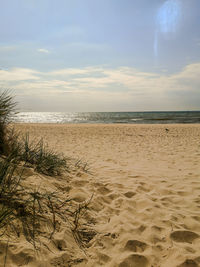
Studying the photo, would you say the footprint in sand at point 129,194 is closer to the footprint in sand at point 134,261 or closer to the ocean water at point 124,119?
the footprint in sand at point 134,261

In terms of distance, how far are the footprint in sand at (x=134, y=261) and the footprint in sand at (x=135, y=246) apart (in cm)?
9

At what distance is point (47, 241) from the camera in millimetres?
1736

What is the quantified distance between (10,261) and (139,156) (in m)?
5.20

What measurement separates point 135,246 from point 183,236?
60 cm

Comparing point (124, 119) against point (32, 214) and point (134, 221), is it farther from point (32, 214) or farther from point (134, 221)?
point (32, 214)

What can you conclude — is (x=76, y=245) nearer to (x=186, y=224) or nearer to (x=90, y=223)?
(x=90, y=223)

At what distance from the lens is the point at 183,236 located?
2.08 meters

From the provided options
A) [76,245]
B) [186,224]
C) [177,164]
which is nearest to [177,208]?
[186,224]

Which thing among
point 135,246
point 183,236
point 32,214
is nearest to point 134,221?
point 135,246

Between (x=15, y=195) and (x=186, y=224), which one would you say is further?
(x=186, y=224)

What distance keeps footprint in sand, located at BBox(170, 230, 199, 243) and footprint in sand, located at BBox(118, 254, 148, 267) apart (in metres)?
0.49

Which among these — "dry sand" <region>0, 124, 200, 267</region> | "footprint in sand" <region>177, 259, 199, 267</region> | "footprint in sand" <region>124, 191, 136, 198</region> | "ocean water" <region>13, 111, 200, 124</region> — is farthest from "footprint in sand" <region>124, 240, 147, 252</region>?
"ocean water" <region>13, 111, 200, 124</region>

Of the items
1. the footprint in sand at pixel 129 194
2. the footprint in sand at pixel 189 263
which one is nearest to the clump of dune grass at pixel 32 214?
the footprint in sand at pixel 129 194

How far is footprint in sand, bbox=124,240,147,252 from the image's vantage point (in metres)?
1.88
